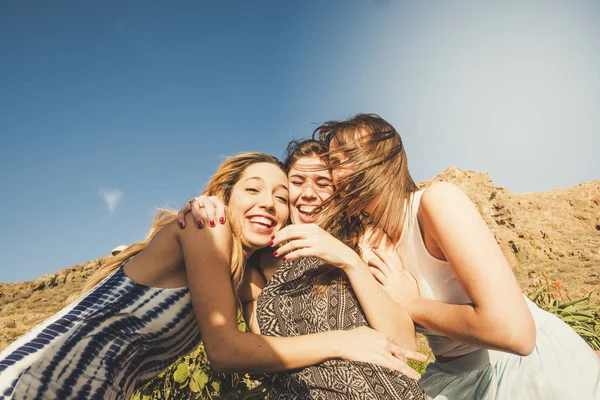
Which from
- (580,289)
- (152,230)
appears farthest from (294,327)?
(580,289)

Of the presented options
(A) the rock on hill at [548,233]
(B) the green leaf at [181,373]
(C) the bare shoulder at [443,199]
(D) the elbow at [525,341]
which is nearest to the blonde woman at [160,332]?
(D) the elbow at [525,341]

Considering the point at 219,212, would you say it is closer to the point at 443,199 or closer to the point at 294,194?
the point at 294,194


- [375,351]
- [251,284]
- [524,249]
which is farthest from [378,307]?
[524,249]

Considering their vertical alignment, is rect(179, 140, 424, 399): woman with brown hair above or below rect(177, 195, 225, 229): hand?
below

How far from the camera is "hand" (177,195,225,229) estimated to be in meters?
2.01

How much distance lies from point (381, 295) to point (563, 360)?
1112mm

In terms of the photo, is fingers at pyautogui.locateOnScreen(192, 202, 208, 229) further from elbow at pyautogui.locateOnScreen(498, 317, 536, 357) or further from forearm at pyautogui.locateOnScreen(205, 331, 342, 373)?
elbow at pyautogui.locateOnScreen(498, 317, 536, 357)

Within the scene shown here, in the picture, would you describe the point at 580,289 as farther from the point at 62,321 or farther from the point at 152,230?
the point at 62,321

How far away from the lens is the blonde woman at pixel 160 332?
5.26 feet

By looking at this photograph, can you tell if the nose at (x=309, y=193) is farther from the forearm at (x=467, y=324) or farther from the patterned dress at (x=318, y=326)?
the forearm at (x=467, y=324)

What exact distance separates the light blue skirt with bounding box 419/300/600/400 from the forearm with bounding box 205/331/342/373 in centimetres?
105

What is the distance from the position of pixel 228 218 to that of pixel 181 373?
1.90m

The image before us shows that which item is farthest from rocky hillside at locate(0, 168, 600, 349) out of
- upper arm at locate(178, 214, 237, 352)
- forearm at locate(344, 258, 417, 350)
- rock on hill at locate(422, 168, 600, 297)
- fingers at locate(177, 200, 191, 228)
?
forearm at locate(344, 258, 417, 350)

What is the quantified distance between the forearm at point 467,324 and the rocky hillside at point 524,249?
7000 mm
